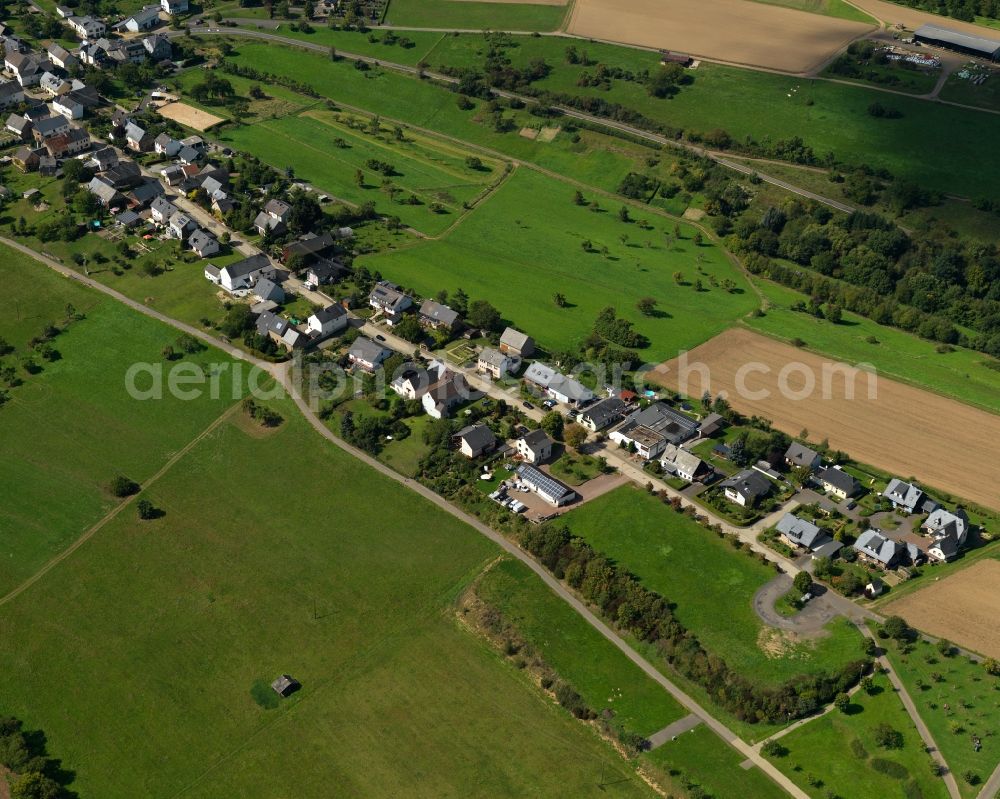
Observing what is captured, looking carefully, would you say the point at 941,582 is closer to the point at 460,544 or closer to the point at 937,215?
the point at 460,544

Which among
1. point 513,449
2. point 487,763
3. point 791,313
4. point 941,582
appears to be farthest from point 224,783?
point 791,313

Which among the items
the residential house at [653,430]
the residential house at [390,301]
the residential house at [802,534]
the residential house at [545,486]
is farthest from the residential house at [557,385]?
the residential house at [802,534]

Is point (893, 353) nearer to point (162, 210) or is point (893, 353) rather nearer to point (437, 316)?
point (437, 316)

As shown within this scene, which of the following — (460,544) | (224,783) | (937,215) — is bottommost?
(224,783)

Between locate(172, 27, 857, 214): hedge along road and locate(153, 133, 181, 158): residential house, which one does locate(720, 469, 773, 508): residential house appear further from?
locate(153, 133, 181, 158): residential house

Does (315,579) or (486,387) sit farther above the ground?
(486,387)

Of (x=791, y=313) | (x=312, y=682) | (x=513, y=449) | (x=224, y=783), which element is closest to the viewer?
(x=224, y=783)

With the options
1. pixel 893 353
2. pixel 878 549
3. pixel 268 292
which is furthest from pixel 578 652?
pixel 893 353
